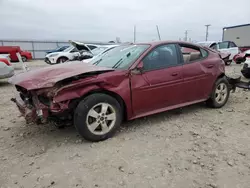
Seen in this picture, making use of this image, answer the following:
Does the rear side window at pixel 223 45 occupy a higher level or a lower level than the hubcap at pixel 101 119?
higher

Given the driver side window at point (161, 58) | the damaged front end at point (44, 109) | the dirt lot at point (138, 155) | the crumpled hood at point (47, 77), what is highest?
the driver side window at point (161, 58)

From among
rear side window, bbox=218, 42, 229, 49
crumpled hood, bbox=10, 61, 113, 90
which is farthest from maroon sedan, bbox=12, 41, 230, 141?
rear side window, bbox=218, 42, 229, 49

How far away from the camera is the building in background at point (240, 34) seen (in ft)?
59.9

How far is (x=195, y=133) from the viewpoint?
337 cm

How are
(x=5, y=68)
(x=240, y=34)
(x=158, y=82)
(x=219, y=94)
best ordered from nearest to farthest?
1. (x=158, y=82)
2. (x=219, y=94)
3. (x=5, y=68)
4. (x=240, y=34)

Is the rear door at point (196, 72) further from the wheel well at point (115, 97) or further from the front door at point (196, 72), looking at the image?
the wheel well at point (115, 97)

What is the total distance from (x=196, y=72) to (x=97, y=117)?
2153mm

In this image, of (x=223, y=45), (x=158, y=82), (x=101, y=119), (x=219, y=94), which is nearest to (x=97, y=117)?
(x=101, y=119)

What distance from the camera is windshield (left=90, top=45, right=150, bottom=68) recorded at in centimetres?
348

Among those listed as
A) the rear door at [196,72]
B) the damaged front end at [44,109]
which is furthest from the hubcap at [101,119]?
the rear door at [196,72]

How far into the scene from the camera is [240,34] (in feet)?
61.7

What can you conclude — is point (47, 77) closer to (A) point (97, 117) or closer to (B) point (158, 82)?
(A) point (97, 117)

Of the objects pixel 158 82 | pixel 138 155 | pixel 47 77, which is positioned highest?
pixel 47 77

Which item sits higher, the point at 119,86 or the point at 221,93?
the point at 119,86
